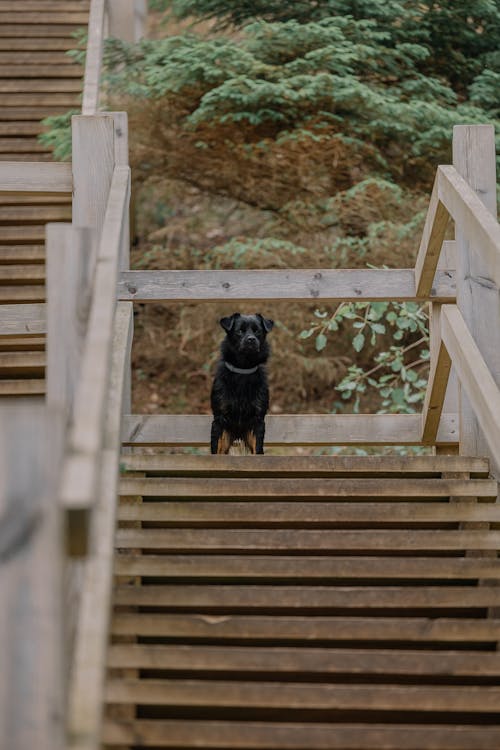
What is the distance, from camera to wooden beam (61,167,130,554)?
6.51 feet

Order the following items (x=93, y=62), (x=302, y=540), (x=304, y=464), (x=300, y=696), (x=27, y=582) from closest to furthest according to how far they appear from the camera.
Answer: (x=27, y=582), (x=300, y=696), (x=302, y=540), (x=304, y=464), (x=93, y=62)

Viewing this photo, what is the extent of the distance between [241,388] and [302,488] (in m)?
1.57

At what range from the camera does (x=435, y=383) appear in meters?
4.91

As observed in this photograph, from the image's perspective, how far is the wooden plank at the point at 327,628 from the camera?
3234mm

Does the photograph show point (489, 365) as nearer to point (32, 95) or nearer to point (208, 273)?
point (208, 273)

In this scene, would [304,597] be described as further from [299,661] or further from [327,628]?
[299,661]

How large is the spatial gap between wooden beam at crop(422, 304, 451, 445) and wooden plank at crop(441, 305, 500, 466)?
1.26ft

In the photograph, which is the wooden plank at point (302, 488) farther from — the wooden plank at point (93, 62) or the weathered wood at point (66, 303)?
the wooden plank at point (93, 62)

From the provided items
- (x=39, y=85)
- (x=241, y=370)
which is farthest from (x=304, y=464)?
(x=39, y=85)

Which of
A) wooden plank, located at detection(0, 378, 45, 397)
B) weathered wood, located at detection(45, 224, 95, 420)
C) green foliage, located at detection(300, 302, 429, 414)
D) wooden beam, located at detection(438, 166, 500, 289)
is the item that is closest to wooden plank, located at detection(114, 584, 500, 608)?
weathered wood, located at detection(45, 224, 95, 420)

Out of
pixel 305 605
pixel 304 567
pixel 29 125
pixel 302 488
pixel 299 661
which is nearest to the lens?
pixel 299 661

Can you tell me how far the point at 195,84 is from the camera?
8797 mm

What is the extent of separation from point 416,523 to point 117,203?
1722 millimetres

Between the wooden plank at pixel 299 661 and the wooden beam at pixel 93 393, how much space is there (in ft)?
2.68
